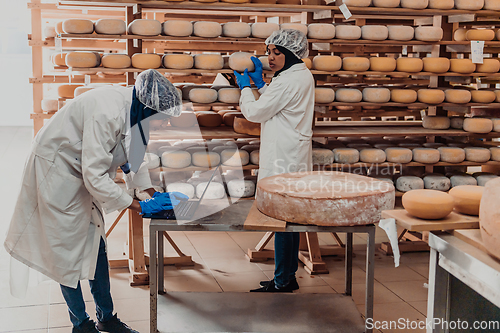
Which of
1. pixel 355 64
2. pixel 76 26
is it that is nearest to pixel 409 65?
pixel 355 64

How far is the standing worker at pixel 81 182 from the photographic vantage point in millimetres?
1966

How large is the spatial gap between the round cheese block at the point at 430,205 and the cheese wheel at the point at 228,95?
196 cm

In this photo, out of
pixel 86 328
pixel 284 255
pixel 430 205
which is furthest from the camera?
pixel 284 255

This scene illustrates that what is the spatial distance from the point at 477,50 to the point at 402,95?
658 millimetres

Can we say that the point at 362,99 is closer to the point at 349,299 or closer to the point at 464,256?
the point at 349,299

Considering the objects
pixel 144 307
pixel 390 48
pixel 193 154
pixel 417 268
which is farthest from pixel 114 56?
pixel 390 48

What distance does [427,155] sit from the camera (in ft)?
12.2

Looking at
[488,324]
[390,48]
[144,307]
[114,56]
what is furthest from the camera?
[390,48]

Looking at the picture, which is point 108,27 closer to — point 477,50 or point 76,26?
point 76,26

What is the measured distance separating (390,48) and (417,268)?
2496 millimetres

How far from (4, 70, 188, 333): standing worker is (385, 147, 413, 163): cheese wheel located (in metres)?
2.11

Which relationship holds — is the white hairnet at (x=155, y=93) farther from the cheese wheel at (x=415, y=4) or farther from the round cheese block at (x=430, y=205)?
the cheese wheel at (x=415, y=4)

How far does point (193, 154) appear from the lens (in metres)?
3.43

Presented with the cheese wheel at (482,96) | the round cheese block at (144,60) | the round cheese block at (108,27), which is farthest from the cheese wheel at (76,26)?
the cheese wheel at (482,96)
